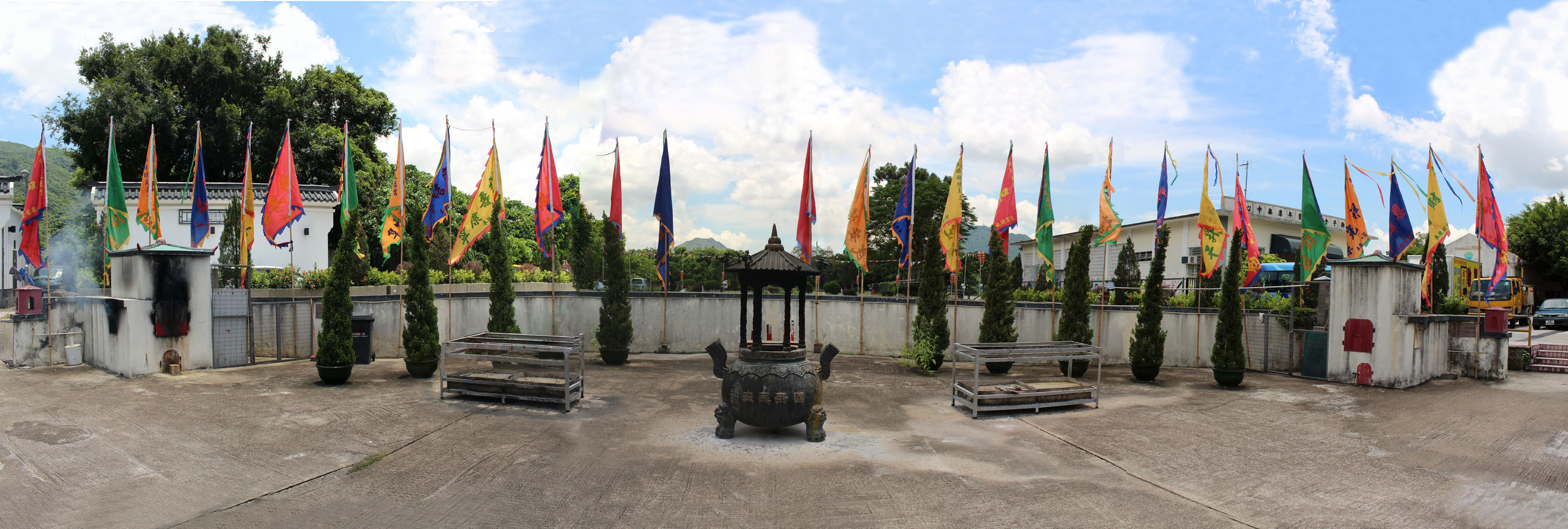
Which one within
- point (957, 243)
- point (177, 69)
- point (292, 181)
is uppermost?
point (177, 69)

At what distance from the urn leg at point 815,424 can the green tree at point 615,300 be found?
324 inches

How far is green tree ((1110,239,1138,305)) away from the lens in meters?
18.6

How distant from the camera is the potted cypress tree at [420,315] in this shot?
43.4 ft

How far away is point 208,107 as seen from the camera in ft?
99.1

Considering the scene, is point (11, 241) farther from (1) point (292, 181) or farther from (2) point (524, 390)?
(2) point (524, 390)

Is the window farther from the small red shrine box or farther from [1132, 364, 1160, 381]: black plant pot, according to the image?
[1132, 364, 1160, 381]: black plant pot

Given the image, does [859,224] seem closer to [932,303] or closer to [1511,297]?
[932,303]

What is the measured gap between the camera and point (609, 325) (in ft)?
53.4

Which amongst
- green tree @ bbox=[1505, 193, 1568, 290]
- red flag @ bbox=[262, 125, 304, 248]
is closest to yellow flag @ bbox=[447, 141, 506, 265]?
red flag @ bbox=[262, 125, 304, 248]

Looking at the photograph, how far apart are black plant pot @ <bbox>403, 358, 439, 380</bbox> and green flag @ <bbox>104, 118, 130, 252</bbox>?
6344mm

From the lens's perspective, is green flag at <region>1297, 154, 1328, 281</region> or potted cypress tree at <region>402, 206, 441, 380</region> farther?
green flag at <region>1297, 154, 1328, 281</region>

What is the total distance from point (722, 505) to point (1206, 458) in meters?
5.70

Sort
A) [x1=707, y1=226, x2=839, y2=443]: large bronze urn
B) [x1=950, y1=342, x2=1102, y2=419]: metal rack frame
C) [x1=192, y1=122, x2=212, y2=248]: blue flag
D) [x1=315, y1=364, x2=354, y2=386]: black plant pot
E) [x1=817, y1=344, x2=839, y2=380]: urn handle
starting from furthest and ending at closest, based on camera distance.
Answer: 1. [x1=192, y1=122, x2=212, y2=248]: blue flag
2. [x1=315, y1=364, x2=354, y2=386]: black plant pot
3. [x1=950, y1=342, x2=1102, y2=419]: metal rack frame
4. [x1=817, y1=344, x2=839, y2=380]: urn handle
5. [x1=707, y1=226, x2=839, y2=443]: large bronze urn

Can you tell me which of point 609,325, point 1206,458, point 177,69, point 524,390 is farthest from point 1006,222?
point 177,69
